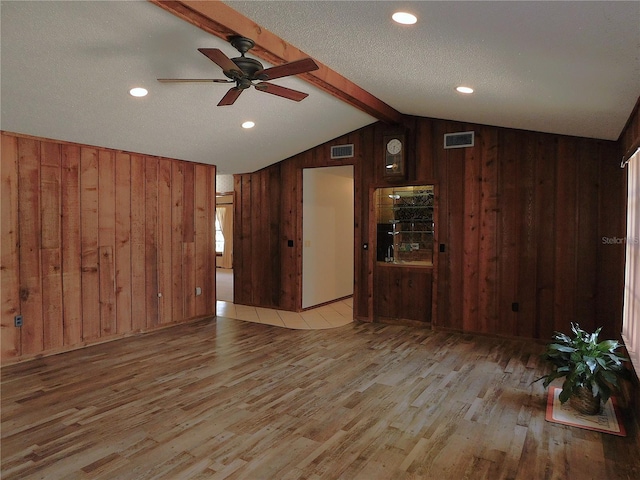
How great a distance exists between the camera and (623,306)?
12.8ft

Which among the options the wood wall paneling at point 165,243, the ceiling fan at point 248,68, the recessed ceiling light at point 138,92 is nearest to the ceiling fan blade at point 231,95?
the ceiling fan at point 248,68

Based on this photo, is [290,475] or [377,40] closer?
[290,475]

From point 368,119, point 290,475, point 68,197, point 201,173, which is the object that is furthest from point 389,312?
point 68,197

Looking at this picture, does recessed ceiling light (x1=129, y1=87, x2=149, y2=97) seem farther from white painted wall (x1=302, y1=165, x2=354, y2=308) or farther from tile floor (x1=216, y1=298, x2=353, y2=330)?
tile floor (x1=216, y1=298, x2=353, y2=330)

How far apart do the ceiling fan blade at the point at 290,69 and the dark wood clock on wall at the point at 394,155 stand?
9.94 feet

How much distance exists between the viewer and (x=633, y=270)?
3381 millimetres

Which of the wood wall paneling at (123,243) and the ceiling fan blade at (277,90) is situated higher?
the ceiling fan blade at (277,90)

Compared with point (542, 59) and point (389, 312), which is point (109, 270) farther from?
point (542, 59)

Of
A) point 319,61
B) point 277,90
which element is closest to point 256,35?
point 277,90

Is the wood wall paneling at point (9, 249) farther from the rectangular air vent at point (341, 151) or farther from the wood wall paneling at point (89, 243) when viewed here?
the rectangular air vent at point (341, 151)

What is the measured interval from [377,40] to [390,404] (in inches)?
105


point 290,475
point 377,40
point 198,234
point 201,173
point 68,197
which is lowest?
point 290,475

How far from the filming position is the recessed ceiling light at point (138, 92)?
11.8 feet

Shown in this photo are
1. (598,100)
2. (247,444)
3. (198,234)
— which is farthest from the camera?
(198,234)
